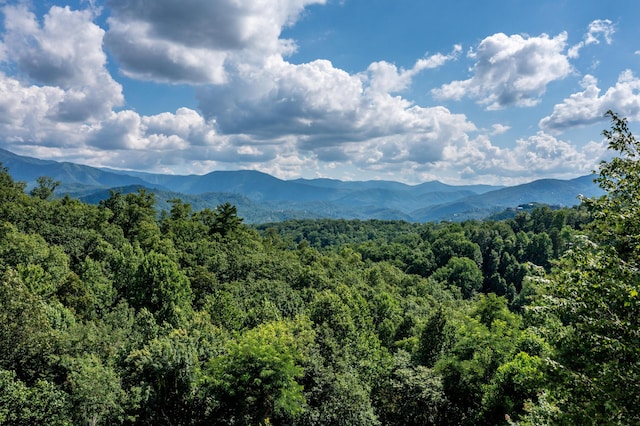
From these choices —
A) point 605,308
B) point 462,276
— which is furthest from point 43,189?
point 462,276

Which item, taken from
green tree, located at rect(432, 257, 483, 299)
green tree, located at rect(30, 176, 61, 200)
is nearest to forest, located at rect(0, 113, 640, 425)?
green tree, located at rect(30, 176, 61, 200)

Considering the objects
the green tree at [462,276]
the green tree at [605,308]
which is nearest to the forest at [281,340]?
the green tree at [605,308]

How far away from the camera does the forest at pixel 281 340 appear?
9.95 m

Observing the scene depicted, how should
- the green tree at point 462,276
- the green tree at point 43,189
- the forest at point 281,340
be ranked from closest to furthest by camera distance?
the forest at point 281,340, the green tree at point 43,189, the green tree at point 462,276

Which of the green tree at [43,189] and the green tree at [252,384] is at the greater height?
the green tree at [43,189]

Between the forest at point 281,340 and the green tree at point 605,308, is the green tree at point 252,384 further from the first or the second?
the green tree at point 605,308

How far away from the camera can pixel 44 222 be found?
42750 millimetres

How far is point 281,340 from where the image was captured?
22.9 meters

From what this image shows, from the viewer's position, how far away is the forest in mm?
9953

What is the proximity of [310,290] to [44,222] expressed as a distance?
3217 centimetres

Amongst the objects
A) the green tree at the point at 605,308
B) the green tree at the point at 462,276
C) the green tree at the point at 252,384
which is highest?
the green tree at the point at 605,308

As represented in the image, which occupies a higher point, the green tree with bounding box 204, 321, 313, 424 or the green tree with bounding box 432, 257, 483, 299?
the green tree with bounding box 204, 321, 313, 424

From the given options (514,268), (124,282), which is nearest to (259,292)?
(124,282)

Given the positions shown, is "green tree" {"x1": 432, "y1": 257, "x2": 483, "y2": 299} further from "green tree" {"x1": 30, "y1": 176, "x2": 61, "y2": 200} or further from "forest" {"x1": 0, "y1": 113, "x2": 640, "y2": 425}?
"green tree" {"x1": 30, "y1": 176, "x2": 61, "y2": 200}
